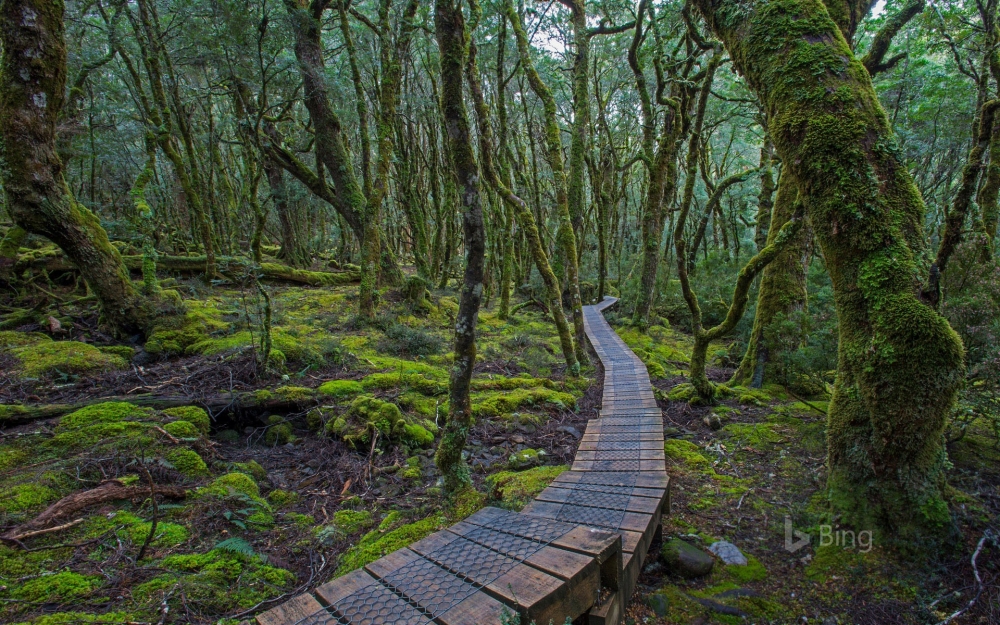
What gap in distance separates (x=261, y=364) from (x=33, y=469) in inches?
107

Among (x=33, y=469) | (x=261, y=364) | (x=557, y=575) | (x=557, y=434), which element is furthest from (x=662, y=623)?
(x=261, y=364)

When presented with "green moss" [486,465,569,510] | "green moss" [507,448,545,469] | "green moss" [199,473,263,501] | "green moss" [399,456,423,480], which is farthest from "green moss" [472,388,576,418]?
"green moss" [199,473,263,501]

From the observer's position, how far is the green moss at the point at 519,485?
12.3 feet

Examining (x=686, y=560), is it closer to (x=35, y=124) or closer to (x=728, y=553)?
(x=728, y=553)

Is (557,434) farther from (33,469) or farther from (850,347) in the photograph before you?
(33,469)

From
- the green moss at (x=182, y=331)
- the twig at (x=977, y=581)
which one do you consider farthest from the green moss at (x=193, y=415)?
the twig at (x=977, y=581)

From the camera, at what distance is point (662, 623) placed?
9.00 ft

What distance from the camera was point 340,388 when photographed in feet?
20.3

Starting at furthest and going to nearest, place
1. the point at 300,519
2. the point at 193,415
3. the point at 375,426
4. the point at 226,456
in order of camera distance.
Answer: the point at 375,426 < the point at 193,415 < the point at 226,456 < the point at 300,519

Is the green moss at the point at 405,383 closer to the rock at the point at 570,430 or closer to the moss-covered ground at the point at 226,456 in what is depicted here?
the moss-covered ground at the point at 226,456

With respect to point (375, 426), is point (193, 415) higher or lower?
higher

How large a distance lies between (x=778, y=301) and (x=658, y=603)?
18.4ft

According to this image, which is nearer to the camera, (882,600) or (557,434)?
(882,600)

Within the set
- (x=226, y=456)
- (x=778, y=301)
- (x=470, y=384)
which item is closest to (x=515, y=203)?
(x=470, y=384)
